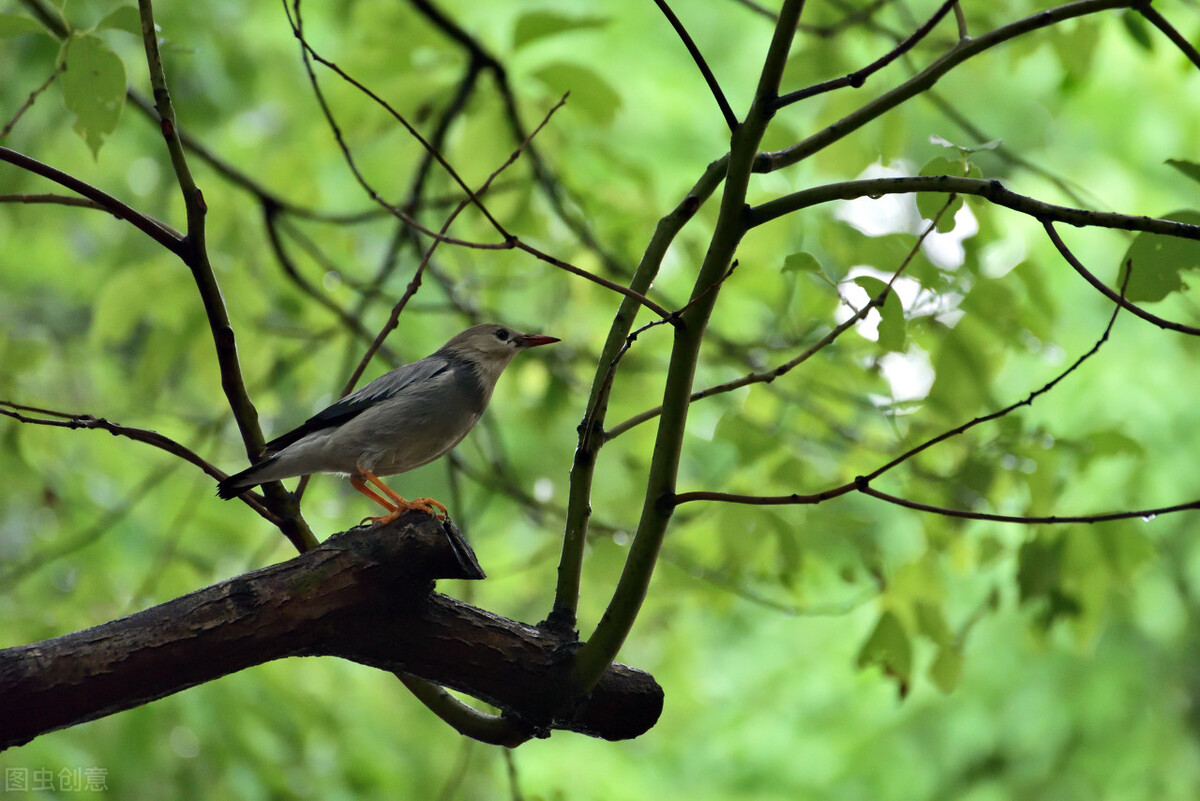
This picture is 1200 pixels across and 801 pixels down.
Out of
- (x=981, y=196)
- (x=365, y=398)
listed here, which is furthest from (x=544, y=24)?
(x=981, y=196)

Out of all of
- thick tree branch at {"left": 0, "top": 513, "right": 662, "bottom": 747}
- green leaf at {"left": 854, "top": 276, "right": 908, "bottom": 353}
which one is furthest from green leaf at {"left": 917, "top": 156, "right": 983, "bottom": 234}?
thick tree branch at {"left": 0, "top": 513, "right": 662, "bottom": 747}

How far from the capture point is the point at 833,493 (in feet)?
6.48

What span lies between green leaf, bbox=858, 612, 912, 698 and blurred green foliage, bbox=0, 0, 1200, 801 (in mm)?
13

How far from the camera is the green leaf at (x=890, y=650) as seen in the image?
3.61 m

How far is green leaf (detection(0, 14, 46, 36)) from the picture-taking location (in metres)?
2.45

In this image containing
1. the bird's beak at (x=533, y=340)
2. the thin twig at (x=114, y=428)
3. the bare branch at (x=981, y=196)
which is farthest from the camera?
the bird's beak at (x=533, y=340)

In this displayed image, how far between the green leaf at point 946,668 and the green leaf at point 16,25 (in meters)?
3.57

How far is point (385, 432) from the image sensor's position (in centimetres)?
303

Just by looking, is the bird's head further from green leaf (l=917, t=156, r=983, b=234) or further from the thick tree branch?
green leaf (l=917, t=156, r=983, b=234)

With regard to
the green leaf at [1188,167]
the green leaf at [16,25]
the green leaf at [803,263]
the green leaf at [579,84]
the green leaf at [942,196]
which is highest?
the green leaf at [579,84]

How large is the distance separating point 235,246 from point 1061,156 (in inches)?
247

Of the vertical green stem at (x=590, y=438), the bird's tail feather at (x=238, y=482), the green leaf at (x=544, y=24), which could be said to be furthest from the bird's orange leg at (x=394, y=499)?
the green leaf at (x=544, y=24)

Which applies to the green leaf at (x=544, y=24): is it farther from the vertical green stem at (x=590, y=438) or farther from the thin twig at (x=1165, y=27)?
the thin twig at (x=1165, y=27)

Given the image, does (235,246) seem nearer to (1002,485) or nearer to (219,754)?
(219,754)
